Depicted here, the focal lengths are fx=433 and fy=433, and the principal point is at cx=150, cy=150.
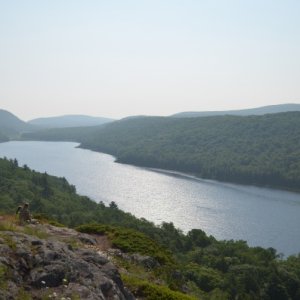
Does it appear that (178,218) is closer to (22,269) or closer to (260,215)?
(260,215)

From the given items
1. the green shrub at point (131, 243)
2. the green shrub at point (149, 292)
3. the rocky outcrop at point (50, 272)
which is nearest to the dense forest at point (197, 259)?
the green shrub at point (131, 243)

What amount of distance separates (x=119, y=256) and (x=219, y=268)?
48.9m

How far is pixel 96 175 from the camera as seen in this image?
177 m

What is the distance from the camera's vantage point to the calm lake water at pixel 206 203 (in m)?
100

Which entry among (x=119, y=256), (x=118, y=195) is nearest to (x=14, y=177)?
(x=118, y=195)

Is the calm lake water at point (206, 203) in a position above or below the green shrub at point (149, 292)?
below

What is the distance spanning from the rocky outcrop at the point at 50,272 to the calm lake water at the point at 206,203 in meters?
79.8

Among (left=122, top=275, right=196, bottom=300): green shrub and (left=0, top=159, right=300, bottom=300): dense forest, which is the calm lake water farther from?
(left=122, top=275, right=196, bottom=300): green shrub

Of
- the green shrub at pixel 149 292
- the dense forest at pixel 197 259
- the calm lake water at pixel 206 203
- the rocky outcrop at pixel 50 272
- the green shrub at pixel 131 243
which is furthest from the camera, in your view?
the calm lake water at pixel 206 203

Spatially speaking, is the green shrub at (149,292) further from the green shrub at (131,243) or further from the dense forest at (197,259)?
the green shrub at (131,243)

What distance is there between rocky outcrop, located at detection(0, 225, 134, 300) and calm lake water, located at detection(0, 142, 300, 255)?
7979 cm

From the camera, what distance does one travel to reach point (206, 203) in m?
126

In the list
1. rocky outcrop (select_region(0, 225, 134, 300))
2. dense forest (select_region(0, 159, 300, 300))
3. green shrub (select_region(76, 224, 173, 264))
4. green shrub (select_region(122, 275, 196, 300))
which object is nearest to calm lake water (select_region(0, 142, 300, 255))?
dense forest (select_region(0, 159, 300, 300))

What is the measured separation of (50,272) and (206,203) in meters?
115
